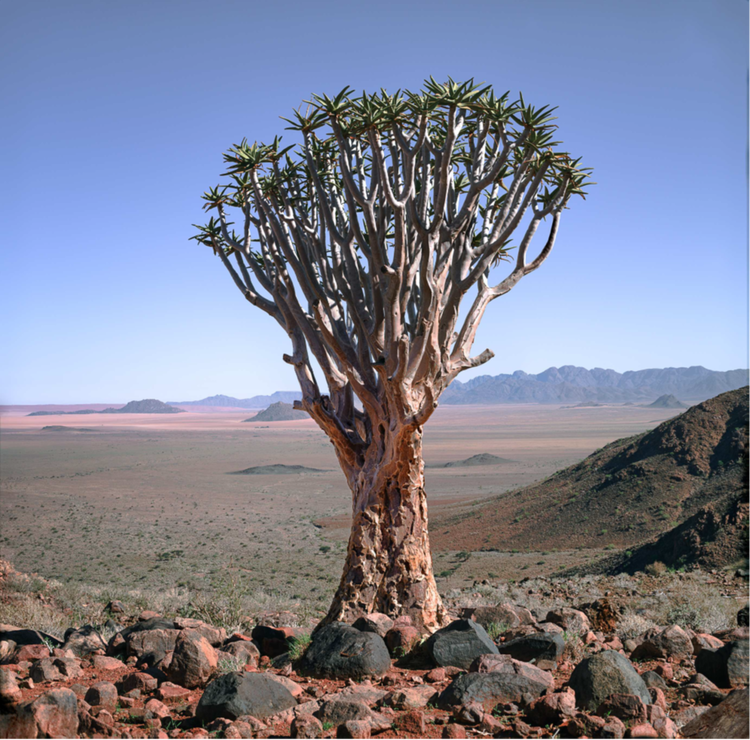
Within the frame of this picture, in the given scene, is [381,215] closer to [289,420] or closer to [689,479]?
[689,479]

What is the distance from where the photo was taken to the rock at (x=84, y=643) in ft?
21.0

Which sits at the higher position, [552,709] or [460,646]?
[552,709]

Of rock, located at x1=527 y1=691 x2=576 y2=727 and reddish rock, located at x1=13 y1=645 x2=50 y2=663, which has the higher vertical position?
rock, located at x1=527 y1=691 x2=576 y2=727

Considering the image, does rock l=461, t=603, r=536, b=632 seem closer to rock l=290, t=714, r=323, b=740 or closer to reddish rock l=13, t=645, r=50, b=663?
rock l=290, t=714, r=323, b=740

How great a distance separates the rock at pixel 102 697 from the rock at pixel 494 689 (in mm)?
2287

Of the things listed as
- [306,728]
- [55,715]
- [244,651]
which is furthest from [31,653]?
[306,728]

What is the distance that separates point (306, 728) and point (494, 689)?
1383mm

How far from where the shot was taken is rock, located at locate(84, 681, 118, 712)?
4.57 m

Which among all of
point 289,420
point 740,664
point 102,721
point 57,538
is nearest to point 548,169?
point 740,664

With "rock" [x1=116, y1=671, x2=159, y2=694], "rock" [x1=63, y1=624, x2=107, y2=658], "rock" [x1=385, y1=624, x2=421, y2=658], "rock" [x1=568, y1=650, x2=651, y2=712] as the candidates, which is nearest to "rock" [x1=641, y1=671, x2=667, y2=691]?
"rock" [x1=568, y1=650, x2=651, y2=712]

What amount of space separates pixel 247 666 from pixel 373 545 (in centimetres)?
234

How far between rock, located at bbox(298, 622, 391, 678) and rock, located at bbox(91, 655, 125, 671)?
5.35ft

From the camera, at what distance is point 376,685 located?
5.32 m

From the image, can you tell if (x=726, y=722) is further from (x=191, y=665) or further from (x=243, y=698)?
(x=191, y=665)
